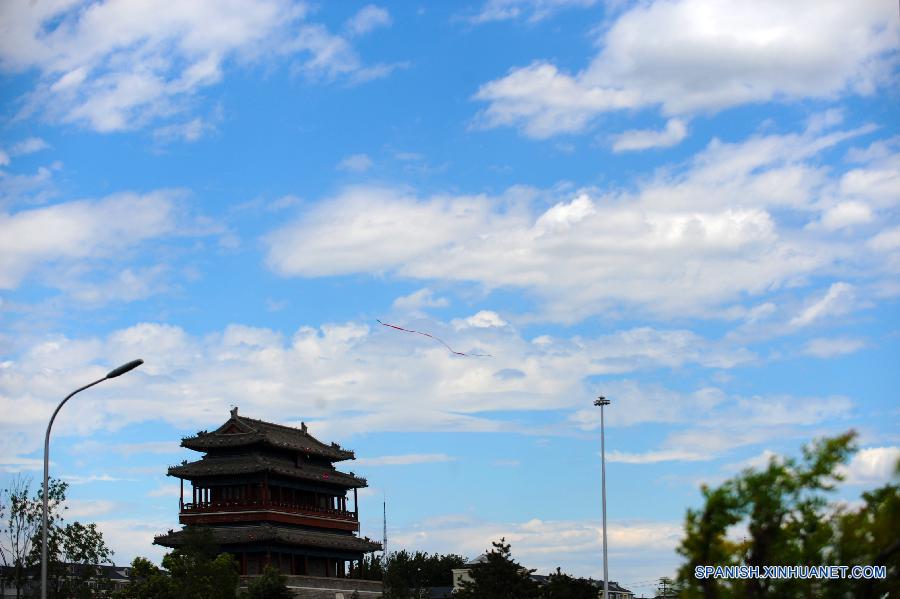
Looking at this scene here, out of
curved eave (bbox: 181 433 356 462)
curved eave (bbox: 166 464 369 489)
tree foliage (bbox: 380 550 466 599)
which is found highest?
curved eave (bbox: 181 433 356 462)

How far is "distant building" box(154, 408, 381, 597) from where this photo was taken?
73.6 m

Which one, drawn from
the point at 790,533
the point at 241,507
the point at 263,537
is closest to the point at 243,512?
the point at 241,507

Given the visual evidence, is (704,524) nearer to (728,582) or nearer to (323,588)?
(728,582)

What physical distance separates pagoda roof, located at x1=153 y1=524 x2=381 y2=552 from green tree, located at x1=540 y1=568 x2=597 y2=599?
57.1 feet

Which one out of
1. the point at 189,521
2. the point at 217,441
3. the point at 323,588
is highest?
the point at 217,441

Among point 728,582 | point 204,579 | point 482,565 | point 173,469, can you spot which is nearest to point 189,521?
point 173,469

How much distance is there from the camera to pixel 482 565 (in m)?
69.7

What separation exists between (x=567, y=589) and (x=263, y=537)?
2020cm

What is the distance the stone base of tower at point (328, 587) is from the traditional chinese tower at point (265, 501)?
2025mm

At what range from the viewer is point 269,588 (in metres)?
63.3

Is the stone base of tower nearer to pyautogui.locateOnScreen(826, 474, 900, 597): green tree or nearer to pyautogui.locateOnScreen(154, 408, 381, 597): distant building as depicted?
A: pyautogui.locateOnScreen(154, 408, 381, 597): distant building

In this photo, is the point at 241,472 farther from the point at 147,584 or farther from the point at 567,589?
the point at 567,589

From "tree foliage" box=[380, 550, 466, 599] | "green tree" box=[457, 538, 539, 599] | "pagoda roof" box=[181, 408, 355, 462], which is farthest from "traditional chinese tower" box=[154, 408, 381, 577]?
"tree foliage" box=[380, 550, 466, 599]

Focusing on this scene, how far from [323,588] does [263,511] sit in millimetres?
7069
